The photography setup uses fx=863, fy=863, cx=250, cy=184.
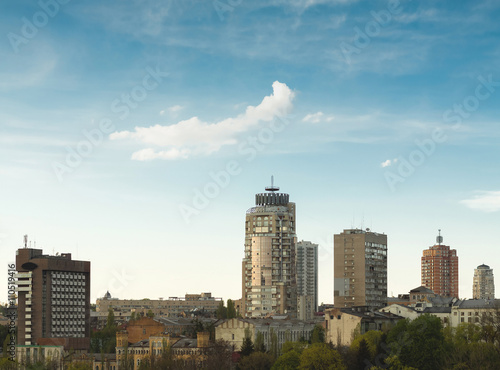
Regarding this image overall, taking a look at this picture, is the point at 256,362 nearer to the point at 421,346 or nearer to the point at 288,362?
the point at 288,362

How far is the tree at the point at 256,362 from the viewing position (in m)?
128

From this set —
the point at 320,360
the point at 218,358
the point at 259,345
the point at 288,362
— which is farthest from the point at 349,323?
the point at 320,360

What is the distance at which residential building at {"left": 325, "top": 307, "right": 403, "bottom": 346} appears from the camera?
158 metres

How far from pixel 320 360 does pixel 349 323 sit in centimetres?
4514

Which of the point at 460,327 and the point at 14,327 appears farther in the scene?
the point at 14,327

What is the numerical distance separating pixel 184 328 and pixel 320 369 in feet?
276

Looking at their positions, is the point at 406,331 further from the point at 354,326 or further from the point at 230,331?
the point at 230,331

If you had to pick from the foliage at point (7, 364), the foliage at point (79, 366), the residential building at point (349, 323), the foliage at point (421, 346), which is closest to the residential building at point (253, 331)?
the residential building at point (349, 323)

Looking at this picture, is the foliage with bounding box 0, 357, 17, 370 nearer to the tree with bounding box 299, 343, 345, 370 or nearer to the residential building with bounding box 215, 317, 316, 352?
the residential building with bounding box 215, 317, 316, 352

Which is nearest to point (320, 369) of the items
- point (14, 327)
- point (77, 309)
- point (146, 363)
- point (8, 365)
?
point (146, 363)

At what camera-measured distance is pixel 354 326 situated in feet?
520

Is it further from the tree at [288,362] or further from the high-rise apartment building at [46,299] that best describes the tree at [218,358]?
the high-rise apartment building at [46,299]

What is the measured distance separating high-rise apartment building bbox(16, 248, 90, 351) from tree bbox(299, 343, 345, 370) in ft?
211

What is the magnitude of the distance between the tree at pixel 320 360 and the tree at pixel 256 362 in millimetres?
12364
